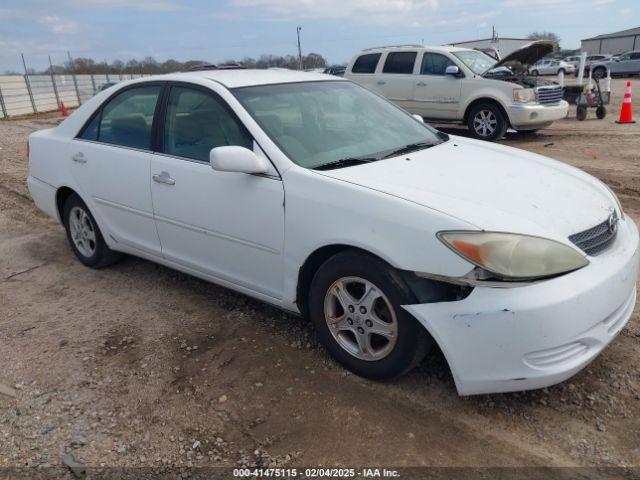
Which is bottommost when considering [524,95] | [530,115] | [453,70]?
[530,115]

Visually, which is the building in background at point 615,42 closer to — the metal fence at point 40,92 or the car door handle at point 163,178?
the metal fence at point 40,92

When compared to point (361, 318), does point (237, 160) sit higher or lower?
higher

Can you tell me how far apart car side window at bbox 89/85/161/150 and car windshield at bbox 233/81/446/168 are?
82 cm

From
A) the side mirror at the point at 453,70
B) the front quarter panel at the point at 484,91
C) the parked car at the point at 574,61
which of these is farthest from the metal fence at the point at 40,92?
the parked car at the point at 574,61

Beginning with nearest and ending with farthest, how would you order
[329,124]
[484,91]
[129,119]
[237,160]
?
[237,160]
[329,124]
[129,119]
[484,91]

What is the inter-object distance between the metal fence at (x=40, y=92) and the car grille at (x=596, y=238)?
27.1 meters

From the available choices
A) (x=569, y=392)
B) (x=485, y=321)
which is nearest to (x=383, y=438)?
(x=485, y=321)

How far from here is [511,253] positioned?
239 cm

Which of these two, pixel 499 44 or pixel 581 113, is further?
pixel 499 44

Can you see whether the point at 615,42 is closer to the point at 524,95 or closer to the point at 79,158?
the point at 524,95

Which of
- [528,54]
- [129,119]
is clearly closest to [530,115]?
[528,54]

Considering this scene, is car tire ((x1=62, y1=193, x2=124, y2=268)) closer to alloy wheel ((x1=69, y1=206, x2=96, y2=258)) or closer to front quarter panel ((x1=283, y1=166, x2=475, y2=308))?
alloy wheel ((x1=69, y1=206, x2=96, y2=258))

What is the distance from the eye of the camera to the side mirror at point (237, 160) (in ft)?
9.95

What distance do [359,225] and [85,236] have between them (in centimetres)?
304
